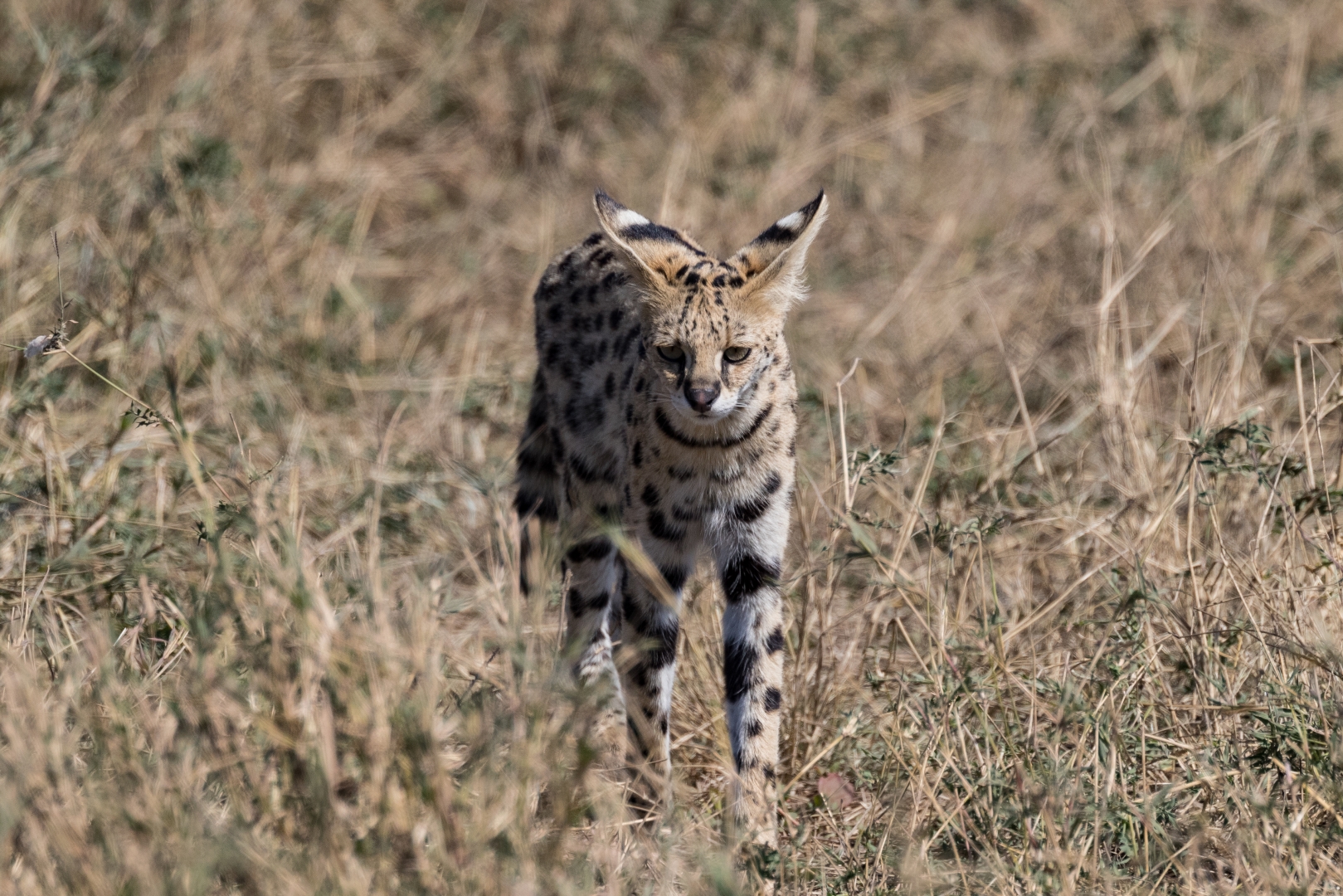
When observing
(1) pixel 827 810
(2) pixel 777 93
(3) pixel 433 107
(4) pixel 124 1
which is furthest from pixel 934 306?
(4) pixel 124 1

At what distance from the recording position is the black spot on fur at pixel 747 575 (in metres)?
4.27

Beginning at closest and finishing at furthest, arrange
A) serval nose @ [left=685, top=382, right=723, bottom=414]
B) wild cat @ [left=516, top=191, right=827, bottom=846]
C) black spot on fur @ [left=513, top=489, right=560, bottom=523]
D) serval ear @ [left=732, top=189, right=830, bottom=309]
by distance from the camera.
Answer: serval nose @ [left=685, top=382, right=723, bottom=414] → wild cat @ [left=516, top=191, right=827, bottom=846] → serval ear @ [left=732, top=189, right=830, bottom=309] → black spot on fur @ [left=513, top=489, right=560, bottom=523]

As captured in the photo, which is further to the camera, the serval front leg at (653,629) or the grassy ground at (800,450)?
the serval front leg at (653,629)

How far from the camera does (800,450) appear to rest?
19.4ft

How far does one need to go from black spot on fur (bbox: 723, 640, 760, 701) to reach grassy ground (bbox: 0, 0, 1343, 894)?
19 centimetres

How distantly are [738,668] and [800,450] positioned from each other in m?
1.82

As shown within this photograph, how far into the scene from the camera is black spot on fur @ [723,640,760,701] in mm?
4188

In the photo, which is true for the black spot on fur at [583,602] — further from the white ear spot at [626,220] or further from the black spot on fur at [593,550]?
the white ear spot at [626,220]

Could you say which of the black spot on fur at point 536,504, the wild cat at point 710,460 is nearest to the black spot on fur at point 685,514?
the wild cat at point 710,460

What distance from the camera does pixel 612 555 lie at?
194 inches

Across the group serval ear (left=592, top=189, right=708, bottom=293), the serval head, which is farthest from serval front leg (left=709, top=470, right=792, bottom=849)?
serval ear (left=592, top=189, right=708, bottom=293)

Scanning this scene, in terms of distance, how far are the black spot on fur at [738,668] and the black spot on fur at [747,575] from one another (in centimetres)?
14

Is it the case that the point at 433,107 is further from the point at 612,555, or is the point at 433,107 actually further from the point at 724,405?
the point at 724,405

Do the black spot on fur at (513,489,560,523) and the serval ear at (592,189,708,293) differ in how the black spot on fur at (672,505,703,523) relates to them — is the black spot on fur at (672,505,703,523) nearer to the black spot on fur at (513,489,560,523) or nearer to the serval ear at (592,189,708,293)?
the serval ear at (592,189,708,293)
